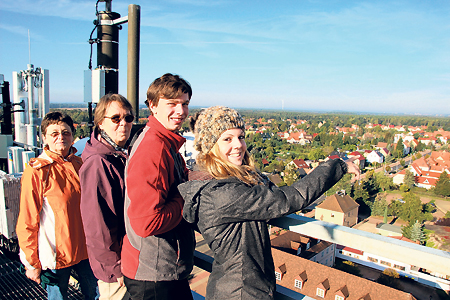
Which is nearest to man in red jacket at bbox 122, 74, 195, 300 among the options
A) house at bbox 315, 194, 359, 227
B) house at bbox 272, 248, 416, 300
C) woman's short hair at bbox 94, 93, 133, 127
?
woman's short hair at bbox 94, 93, 133, 127

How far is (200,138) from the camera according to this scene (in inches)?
47.2

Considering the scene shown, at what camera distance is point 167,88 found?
1339 millimetres

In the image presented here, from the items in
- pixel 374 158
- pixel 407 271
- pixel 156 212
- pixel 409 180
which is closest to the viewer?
pixel 156 212

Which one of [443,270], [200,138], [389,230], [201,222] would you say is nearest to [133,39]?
[200,138]

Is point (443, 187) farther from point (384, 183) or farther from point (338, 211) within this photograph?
point (338, 211)

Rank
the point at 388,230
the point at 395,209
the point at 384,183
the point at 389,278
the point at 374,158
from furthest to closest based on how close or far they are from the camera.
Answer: the point at 374,158, the point at 384,183, the point at 395,209, the point at 388,230, the point at 389,278

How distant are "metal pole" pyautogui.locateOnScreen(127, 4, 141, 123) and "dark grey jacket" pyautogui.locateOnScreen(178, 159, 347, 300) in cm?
225

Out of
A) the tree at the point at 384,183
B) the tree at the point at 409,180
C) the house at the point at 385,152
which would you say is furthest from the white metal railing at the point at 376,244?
the house at the point at 385,152

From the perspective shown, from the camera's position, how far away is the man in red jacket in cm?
113

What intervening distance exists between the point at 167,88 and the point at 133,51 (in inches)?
76.2

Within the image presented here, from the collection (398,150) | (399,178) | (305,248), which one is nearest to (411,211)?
(399,178)

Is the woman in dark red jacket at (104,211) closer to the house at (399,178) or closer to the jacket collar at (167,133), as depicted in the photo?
the jacket collar at (167,133)

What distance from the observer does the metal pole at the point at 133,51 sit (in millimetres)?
2959

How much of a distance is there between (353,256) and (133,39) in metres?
16.2
